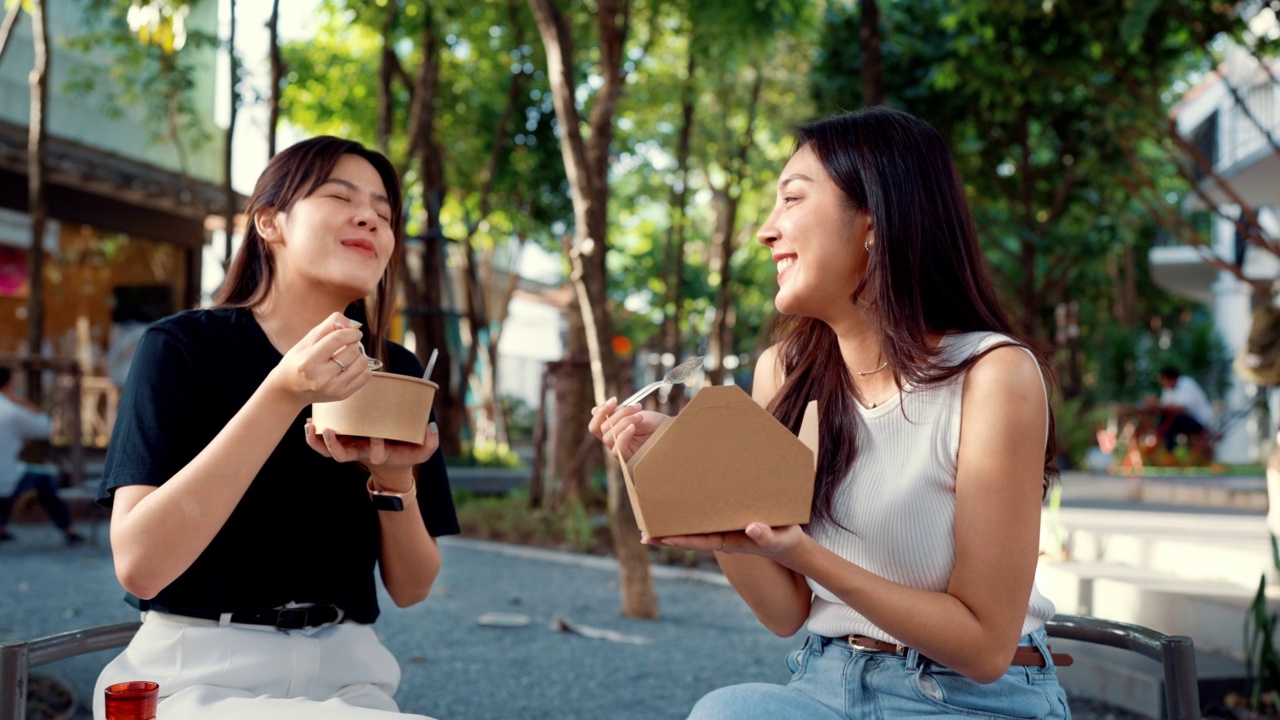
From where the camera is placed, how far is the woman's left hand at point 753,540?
4.75 feet

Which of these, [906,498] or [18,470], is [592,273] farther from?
[18,470]

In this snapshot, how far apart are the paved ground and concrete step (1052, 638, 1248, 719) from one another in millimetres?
107

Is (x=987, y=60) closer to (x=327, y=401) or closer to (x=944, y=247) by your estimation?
(x=944, y=247)

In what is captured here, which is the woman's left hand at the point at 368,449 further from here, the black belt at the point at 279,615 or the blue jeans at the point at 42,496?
the blue jeans at the point at 42,496

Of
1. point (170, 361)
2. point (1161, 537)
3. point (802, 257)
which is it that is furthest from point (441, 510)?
point (1161, 537)

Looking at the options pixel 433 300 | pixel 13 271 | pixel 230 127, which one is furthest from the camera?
pixel 13 271

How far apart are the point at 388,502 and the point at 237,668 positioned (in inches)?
15.0

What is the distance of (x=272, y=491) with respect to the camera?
207 cm

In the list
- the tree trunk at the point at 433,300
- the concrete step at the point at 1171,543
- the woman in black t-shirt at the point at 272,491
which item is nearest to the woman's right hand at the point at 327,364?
the woman in black t-shirt at the point at 272,491

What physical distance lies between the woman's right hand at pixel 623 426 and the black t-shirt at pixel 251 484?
0.69 metres

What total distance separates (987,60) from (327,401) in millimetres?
9331

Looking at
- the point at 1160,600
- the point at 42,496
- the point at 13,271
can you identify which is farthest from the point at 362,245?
the point at 13,271

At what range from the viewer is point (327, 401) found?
5.51ft

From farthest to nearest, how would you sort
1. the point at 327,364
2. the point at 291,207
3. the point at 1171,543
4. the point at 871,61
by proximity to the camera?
the point at 871,61 → the point at 1171,543 → the point at 291,207 → the point at 327,364
